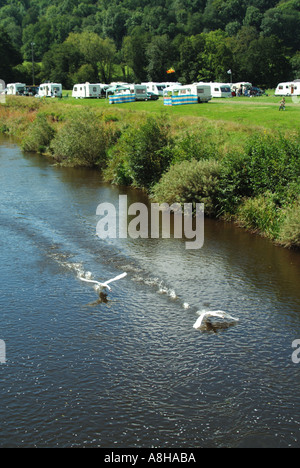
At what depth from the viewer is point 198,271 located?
61.7 ft

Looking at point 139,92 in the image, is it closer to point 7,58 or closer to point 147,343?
point 147,343

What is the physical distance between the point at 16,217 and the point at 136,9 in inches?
6326

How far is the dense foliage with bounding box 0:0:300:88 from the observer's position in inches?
3708

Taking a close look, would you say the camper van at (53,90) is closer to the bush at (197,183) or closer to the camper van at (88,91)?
the camper van at (88,91)

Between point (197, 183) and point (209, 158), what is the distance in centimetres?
220

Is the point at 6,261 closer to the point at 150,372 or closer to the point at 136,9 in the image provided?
the point at 150,372

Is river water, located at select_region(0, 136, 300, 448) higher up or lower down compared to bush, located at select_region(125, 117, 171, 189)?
lower down

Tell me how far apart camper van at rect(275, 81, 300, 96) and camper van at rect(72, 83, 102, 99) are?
85.1 feet

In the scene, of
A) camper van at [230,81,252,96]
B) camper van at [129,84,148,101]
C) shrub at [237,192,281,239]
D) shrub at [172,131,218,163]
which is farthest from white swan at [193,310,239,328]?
camper van at [230,81,252,96]

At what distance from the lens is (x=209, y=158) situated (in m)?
26.1

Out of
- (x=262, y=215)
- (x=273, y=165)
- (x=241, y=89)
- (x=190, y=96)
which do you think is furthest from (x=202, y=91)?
(x=262, y=215)

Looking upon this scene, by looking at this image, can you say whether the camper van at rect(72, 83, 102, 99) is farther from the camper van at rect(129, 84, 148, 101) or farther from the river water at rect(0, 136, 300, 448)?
the river water at rect(0, 136, 300, 448)

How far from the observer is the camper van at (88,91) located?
78431 mm
